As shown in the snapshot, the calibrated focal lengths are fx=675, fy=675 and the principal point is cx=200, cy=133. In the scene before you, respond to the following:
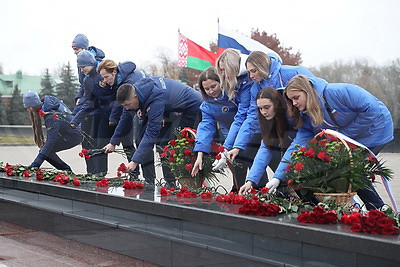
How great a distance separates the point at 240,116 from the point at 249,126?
5.8 inches

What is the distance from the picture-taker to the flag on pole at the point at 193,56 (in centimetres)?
492

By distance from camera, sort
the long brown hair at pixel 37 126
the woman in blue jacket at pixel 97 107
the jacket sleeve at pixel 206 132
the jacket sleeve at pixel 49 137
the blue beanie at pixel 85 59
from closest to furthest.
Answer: the jacket sleeve at pixel 206 132 < the woman in blue jacket at pixel 97 107 < the blue beanie at pixel 85 59 < the jacket sleeve at pixel 49 137 < the long brown hair at pixel 37 126

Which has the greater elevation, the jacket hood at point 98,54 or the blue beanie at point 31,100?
the jacket hood at point 98,54

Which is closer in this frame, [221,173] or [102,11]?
[221,173]

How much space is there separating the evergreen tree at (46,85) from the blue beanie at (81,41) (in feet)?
1.73

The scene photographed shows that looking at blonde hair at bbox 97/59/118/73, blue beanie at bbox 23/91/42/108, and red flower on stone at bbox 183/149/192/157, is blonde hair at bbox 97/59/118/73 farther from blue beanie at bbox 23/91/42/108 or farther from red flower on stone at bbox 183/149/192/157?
blue beanie at bbox 23/91/42/108

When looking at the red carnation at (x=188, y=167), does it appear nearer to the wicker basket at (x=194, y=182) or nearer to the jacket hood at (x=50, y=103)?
the wicker basket at (x=194, y=182)

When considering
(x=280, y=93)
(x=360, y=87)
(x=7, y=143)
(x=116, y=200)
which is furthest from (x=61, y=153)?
(x=360, y=87)

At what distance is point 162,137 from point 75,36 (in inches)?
65.5

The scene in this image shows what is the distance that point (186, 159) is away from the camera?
5.15 metres

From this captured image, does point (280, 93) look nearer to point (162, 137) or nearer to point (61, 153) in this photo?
point (162, 137)

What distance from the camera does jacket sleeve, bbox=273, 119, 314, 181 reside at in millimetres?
4129

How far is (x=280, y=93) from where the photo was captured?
4184 millimetres

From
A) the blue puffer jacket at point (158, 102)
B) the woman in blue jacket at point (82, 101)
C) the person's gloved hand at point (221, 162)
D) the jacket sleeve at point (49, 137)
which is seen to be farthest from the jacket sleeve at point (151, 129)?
the jacket sleeve at point (49, 137)
